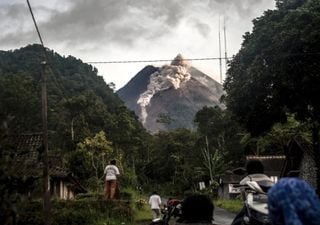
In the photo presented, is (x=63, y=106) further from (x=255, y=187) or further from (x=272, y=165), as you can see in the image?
(x=255, y=187)

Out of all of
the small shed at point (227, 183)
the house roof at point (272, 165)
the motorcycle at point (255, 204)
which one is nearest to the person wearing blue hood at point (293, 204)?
the motorcycle at point (255, 204)

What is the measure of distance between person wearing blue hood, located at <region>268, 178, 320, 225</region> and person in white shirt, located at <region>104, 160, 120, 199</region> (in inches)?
766

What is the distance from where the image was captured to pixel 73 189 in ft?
132

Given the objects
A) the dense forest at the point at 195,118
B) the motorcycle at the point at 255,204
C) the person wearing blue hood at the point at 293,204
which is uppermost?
the dense forest at the point at 195,118

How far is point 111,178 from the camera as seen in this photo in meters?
22.5

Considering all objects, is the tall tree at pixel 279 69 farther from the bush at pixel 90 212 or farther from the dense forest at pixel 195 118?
the bush at pixel 90 212

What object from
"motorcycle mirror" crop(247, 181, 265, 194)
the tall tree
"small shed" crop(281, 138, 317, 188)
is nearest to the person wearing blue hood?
"motorcycle mirror" crop(247, 181, 265, 194)

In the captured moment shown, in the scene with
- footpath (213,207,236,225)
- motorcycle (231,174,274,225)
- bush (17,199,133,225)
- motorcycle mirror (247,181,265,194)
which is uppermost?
motorcycle mirror (247,181,265,194)

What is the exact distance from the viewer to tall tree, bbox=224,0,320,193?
23.3m

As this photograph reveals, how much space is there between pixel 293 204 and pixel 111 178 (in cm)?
2037

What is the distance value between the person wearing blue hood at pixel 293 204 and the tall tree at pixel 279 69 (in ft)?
69.4

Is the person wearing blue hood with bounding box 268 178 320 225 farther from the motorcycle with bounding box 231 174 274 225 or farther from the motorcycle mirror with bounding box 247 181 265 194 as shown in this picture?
the motorcycle mirror with bounding box 247 181 265 194

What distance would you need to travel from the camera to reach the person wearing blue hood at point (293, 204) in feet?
7.86

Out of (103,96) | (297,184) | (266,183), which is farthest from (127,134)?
(297,184)
